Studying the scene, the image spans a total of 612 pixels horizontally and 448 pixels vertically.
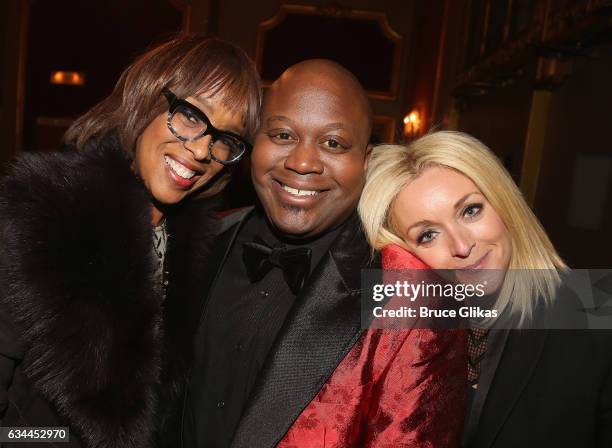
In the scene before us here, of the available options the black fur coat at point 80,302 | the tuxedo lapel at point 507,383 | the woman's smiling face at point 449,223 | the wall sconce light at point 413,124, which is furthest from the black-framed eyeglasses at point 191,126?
the wall sconce light at point 413,124

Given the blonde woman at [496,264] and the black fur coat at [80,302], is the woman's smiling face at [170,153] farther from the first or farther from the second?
the blonde woman at [496,264]

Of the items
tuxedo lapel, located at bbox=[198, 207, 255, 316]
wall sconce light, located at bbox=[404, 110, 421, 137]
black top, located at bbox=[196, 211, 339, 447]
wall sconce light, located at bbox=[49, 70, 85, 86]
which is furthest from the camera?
wall sconce light, located at bbox=[49, 70, 85, 86]

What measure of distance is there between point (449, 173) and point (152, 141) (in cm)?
109

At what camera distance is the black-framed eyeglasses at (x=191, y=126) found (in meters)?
1.86

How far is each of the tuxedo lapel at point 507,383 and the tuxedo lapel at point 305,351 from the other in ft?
1.68

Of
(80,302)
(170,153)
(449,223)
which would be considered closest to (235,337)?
(80,302)

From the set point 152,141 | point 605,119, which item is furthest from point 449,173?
point 605,119

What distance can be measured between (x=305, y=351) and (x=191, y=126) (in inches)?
35.5

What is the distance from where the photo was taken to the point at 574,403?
166 cm

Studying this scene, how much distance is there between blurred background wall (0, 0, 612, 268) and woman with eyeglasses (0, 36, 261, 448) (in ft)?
7.34

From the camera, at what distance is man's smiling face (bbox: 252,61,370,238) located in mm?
1841

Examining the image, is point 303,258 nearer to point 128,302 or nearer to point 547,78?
point 128,302

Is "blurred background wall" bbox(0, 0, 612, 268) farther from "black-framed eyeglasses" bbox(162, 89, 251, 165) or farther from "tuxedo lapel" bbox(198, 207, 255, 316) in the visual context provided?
"black-framed eyeglasses" bbox(162, 89, 251, 165)

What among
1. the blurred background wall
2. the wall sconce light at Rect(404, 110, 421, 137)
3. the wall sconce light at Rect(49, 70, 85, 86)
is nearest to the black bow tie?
the blurred background wall
